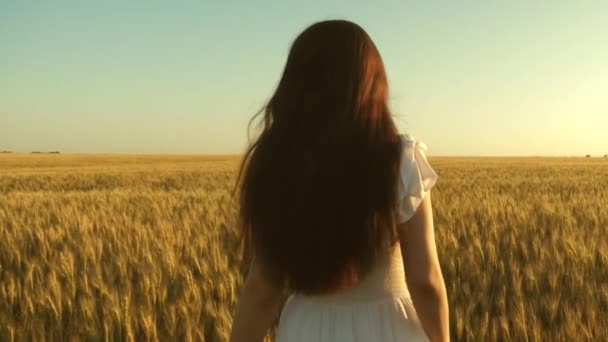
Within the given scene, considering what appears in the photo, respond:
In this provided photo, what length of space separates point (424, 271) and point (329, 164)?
0.31m

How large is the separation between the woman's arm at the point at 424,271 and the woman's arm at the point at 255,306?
1.10 ft

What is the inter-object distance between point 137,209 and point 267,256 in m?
6.29

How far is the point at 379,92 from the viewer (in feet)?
5.04

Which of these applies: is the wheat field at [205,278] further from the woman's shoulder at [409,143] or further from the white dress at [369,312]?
the woman's shoulder at [409,143]

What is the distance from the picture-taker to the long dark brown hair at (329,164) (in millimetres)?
1484

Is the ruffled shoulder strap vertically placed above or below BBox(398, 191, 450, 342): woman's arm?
above

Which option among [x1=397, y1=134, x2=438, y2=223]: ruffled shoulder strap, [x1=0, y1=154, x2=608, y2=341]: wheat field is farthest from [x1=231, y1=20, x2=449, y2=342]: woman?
[x1=0, y1=154, x2=608, y2=341]: wheat field

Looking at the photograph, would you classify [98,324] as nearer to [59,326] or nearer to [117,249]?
[59,326]

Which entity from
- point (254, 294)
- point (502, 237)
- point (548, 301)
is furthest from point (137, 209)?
point (254, 294)

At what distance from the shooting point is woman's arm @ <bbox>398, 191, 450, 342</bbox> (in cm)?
148

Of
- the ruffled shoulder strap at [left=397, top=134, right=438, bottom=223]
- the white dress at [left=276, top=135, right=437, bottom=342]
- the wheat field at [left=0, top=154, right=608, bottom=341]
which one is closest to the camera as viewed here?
the ruffled shoulder strap at [left=397, top=134, right=438, bottom=223]

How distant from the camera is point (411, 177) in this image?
58.7 inches

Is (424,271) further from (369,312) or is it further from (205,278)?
(205,278)

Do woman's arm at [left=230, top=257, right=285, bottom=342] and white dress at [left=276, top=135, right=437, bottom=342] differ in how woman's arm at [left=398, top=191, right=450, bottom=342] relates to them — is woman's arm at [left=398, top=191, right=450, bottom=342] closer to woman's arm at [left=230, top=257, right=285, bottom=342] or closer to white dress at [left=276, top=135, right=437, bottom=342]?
white dress at [left=276, top=135, right=437, bottom=342]
